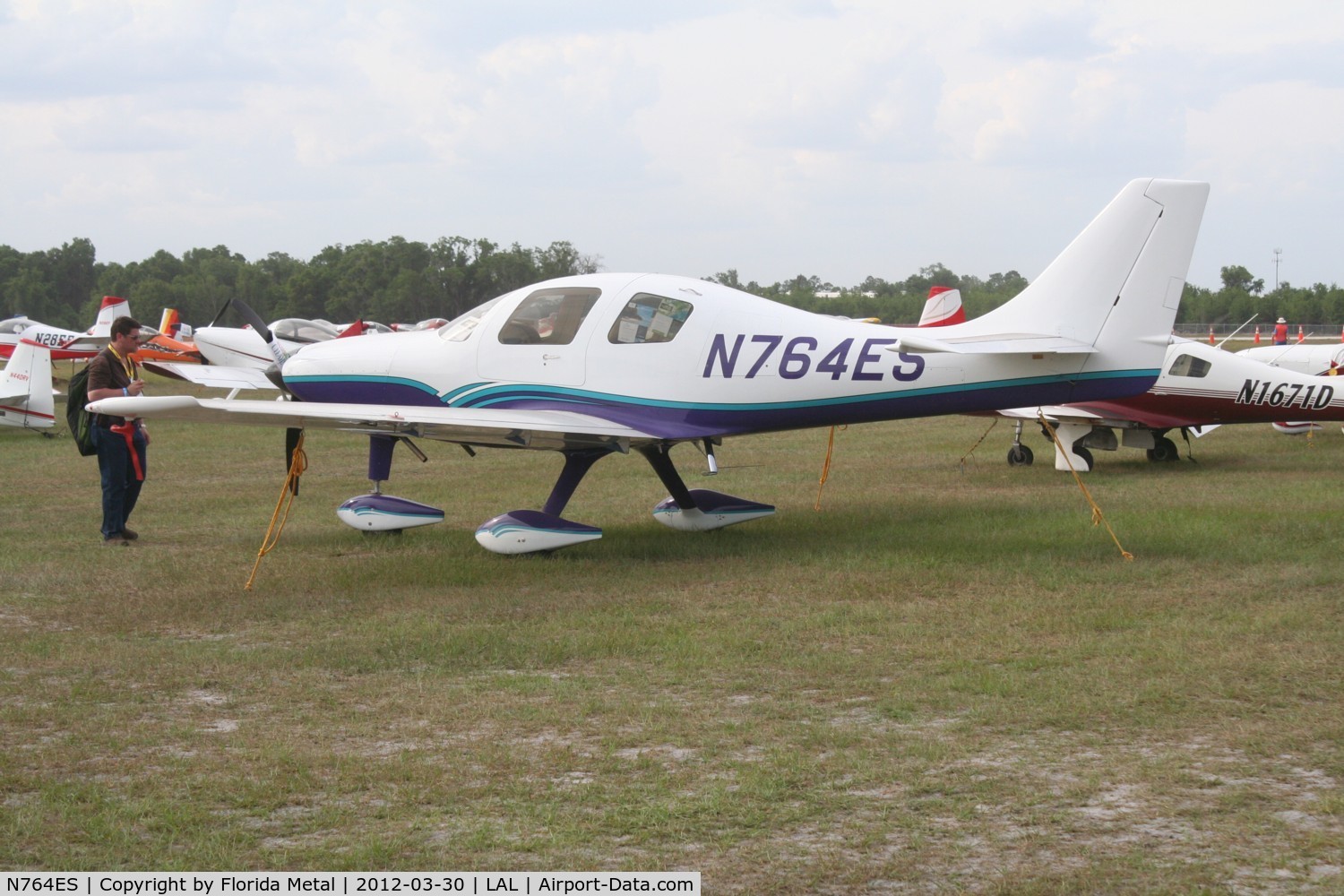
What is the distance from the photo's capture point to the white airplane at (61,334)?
33.8m

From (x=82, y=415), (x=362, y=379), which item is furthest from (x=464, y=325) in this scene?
(x=82, y=415)

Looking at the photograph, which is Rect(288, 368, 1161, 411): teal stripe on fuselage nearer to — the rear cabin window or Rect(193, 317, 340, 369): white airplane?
the rear cabin window

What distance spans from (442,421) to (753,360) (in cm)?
228

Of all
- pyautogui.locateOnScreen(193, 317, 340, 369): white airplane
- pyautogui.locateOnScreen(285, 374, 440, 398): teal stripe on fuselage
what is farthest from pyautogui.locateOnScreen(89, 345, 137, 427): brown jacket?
pyautogui.locateOnScreen(193, 317, 340, 369): white airplane

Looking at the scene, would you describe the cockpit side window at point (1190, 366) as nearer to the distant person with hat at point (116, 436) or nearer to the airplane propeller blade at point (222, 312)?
the distant person with hat at point (116, 436)

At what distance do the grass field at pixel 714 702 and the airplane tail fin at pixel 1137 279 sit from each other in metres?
1.45

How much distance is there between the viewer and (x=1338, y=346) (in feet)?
59.8

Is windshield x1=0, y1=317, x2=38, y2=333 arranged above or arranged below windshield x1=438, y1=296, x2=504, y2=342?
below

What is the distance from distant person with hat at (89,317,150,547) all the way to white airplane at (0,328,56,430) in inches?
416

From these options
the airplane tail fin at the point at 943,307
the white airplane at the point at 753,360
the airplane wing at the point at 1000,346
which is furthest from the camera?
the airplane tail fin at the point at 943,307

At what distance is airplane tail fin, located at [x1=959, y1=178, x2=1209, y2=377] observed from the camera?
859 centimetres

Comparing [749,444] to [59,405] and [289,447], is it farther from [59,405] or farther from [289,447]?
[59,405]

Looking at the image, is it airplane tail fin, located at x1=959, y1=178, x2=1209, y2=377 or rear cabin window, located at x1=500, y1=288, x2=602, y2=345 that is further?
rear cabin window, located at x1=500, y1=288, x2=602, y2=345

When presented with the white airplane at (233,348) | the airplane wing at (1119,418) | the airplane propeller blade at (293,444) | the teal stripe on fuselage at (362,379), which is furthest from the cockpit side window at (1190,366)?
the white airplane at (233,348)
